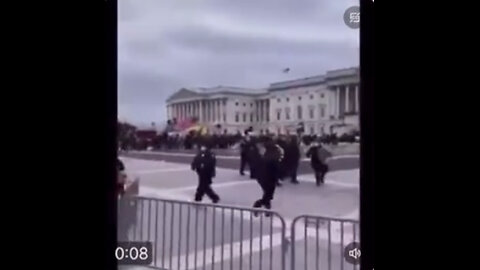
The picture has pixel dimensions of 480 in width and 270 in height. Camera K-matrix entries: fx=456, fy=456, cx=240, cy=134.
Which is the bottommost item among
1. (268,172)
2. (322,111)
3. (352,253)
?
(352,253)

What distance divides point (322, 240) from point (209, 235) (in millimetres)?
356

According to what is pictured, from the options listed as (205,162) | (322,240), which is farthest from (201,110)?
(322,240)

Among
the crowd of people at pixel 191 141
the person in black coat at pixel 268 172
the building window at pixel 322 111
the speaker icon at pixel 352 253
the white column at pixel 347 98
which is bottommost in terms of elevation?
the speaker icon at pixel 352 253

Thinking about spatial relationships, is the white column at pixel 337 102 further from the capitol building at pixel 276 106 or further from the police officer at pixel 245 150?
the police officer at pixel 245 150

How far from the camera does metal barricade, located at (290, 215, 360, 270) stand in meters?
1.31

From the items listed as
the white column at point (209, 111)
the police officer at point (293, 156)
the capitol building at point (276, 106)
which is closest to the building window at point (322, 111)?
the capitol building at point (276, 106)

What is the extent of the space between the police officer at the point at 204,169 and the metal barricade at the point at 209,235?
1.9 inches

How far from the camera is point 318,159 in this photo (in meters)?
1.34

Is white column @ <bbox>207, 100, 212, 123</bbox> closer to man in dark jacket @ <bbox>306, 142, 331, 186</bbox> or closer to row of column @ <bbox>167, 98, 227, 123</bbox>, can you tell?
row of column @ <bbox>167, 98, 227, 123</bbox>

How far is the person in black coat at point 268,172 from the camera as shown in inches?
53.5

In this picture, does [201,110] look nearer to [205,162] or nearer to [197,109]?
[197,109]

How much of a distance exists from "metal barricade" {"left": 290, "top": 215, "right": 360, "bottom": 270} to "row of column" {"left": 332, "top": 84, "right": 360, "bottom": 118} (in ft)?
1.03
